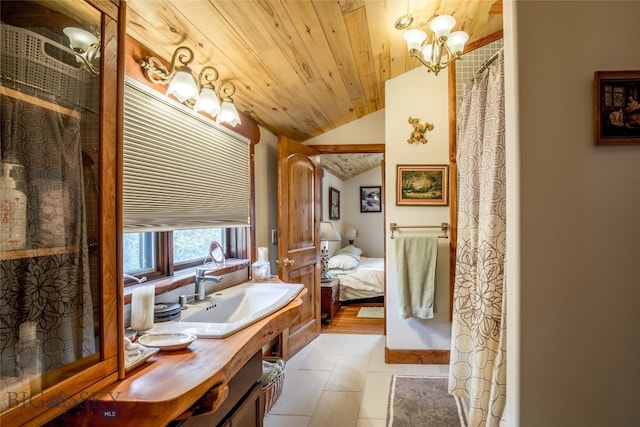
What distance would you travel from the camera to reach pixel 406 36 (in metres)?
1.97

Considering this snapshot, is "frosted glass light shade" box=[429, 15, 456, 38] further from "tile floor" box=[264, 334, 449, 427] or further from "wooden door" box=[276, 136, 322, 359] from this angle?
"tile floor" box=[264, 334, 449, 427]

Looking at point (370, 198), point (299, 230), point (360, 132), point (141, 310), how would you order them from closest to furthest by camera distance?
point (141, 310) → point (299, 230) → point (360, 132) → point (370, 198)

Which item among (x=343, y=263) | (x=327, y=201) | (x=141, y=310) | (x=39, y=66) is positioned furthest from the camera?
(x=327, y=201)

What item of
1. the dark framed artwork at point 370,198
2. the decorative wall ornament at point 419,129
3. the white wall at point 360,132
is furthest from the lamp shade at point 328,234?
the dark framed artwork at point 370,198

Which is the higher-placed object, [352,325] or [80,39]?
[80,39]

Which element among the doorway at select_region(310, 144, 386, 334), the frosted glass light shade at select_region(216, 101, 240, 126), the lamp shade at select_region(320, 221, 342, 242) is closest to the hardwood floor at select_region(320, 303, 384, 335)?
the doorway at select_region(310, 144, 386, 334)

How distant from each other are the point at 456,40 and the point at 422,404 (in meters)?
2.35

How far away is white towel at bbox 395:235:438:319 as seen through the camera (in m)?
2.94

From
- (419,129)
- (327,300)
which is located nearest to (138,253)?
(419,129)

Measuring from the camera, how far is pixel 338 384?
8.71 ft

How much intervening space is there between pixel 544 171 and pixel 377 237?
6185mm

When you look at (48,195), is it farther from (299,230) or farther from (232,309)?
(299,230)

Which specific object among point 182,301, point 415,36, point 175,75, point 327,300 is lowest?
point 327,300

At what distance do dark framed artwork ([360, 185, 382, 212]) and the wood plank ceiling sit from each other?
411 cm
